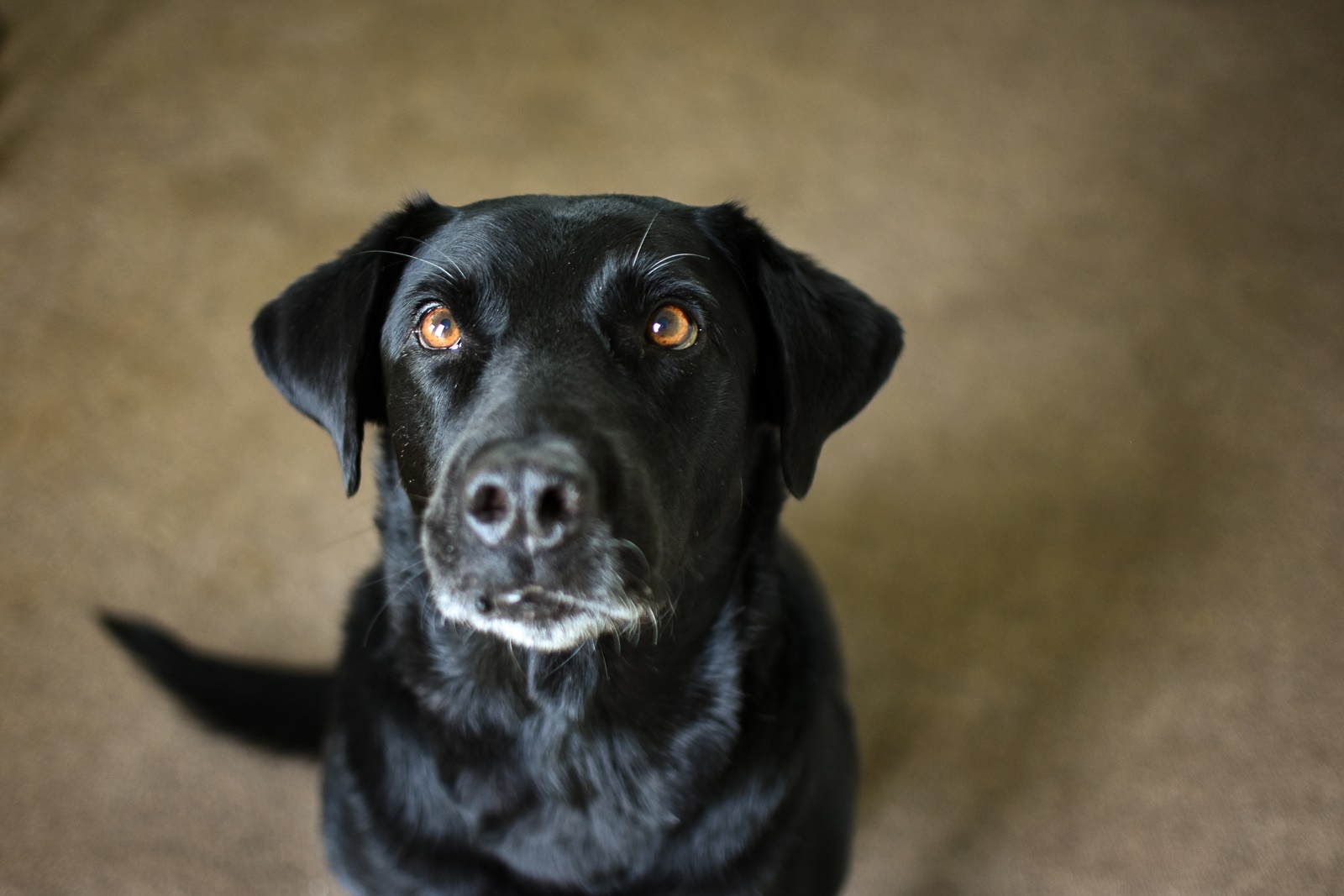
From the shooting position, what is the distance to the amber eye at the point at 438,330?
141 centimetres

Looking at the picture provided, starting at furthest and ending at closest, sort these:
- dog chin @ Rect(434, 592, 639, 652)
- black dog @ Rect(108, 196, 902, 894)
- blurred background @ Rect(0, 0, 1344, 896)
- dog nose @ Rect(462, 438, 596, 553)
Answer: blurred background @ Rect(0, 0, 1344, 896)
black dog @ Rect(108, 196, 902, 894)
dog chin @ Rect(434, 592, 639, 652)
dog nose @ Rect(462, 438, 596, 553)

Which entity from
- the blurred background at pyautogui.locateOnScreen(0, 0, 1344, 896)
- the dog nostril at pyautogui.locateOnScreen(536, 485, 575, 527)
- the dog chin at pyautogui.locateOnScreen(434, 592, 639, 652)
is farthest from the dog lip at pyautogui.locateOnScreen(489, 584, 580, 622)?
the blurred background at pyautogui.locateOnScreen(0, 0, 1344, 896)

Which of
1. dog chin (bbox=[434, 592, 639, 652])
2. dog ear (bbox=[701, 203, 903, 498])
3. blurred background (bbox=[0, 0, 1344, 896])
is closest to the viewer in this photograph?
dog chin (bbox=[434, 592, 639, 652])

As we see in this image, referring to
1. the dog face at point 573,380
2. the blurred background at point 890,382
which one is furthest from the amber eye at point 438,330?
the blurred background at point 890,382

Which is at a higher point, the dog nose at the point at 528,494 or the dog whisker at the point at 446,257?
the dog whisker at the point at 446,257

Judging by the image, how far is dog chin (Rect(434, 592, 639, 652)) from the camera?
123 centimetres

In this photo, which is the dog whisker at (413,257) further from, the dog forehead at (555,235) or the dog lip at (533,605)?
the dog lip at (533,605)

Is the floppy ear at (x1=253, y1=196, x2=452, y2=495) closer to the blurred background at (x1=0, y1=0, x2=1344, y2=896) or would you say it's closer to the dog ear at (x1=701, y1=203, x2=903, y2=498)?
the dog ear at (x1=701, y1=203, x2=903, y2=498)

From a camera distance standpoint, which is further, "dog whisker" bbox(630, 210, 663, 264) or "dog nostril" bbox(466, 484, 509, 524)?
"dog whisker" bbox(630, 210, 663, 264)

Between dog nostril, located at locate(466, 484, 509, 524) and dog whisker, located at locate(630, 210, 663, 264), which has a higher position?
dog whisker, located at locate(630, 210, 663, 264)

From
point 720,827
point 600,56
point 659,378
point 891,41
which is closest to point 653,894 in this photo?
point 720,827

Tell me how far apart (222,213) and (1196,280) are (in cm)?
301

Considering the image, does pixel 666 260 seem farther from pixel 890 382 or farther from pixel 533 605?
pixel 890 382

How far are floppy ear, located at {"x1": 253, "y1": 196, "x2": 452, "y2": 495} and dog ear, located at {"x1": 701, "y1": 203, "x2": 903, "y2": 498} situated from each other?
0.49m
